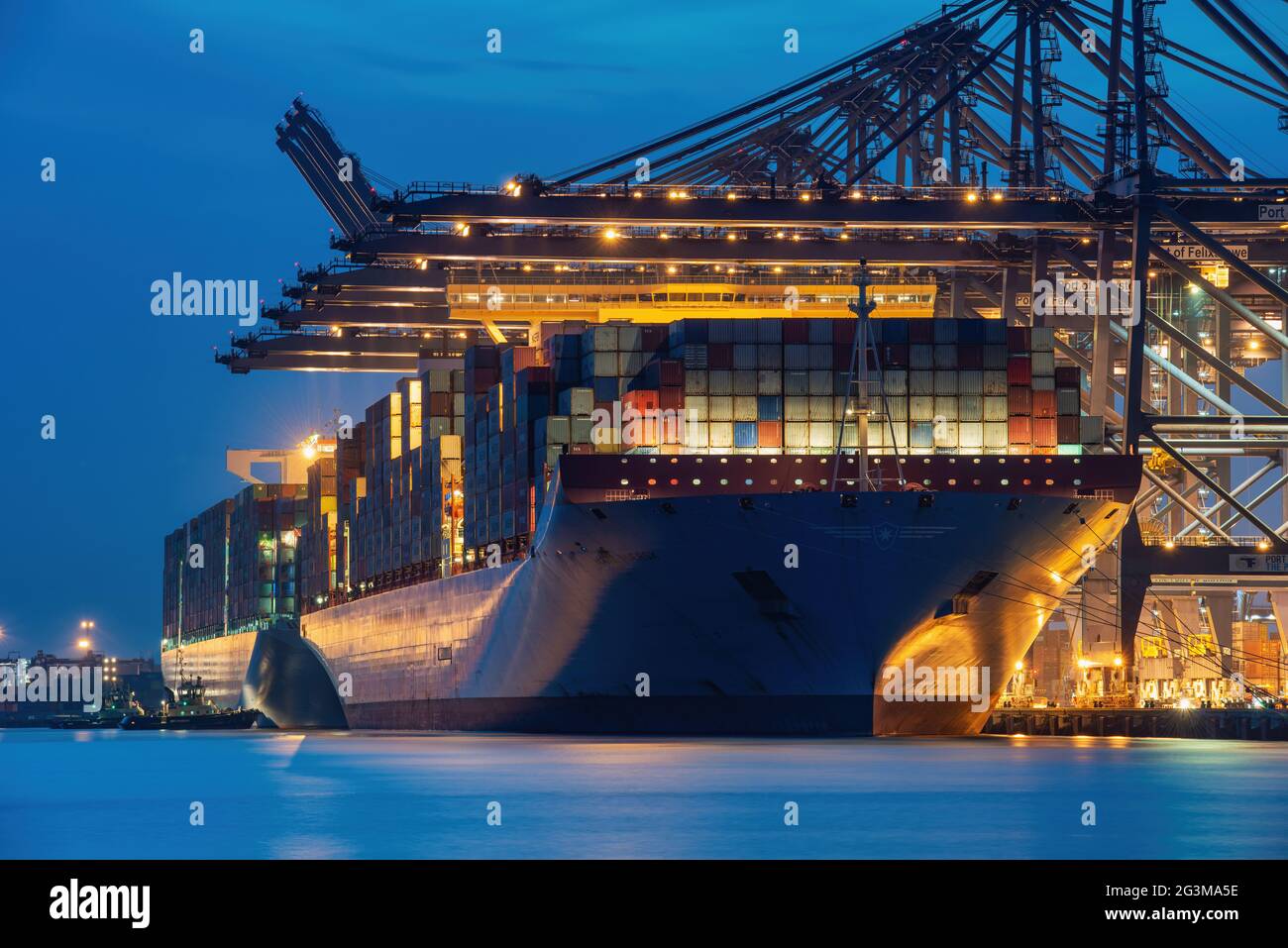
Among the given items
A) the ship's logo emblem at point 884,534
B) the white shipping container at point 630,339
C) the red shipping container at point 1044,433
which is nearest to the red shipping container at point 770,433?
the white shipping container at point 630,339

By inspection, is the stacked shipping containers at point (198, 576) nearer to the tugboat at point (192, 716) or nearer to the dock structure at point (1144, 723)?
the tugboat at point (192, 716)

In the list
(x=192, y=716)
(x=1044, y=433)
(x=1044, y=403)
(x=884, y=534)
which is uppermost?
(x=1044, y=403)

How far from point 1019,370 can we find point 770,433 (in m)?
6.77

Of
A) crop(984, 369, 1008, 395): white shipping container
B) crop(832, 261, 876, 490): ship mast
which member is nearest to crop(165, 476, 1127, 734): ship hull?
crop(832, 261, 876, 490): ship mast

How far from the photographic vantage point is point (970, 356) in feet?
166

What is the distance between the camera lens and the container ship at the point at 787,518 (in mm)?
47375

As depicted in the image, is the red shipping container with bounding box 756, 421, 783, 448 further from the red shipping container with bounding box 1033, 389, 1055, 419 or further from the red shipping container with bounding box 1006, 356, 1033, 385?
the red shipping container with bounding box 1033, 389, 1055, 419

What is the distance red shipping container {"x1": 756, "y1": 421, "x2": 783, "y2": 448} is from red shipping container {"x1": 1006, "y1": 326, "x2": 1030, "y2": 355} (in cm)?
650

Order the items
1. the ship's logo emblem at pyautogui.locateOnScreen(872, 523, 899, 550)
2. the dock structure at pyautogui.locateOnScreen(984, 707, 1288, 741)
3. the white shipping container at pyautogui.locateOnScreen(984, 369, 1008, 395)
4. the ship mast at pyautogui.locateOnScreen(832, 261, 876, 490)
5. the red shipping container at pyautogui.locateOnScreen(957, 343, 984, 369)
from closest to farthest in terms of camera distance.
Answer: the ship's logo emblem at pyautogui.locateOnScreen(872, 523, 899, 550) < the ship mast at pyautogui.locateOnScreen(832, 261, 876, 490) < the red shipping container at pyautogui.locateOnScreen(957, 343, 984, 369) < the white shipping container at pyautogui.locateOnScreen(984, 369, 1008, 395) < the dock structure at pyautogui.locateOnScreen(984, 707, 1288, 741)

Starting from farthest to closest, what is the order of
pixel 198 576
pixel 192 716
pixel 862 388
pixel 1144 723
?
1. pixel 198 576
2. pixel 192 716
3. pixel 1144 723
4. pixel 862 388

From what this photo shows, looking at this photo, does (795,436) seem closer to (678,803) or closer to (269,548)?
(678,803)

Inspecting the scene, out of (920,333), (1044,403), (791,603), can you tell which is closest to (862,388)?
(920,333)

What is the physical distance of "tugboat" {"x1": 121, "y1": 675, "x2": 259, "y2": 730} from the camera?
103812 millimetres

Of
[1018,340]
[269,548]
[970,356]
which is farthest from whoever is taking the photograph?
[269,548]
